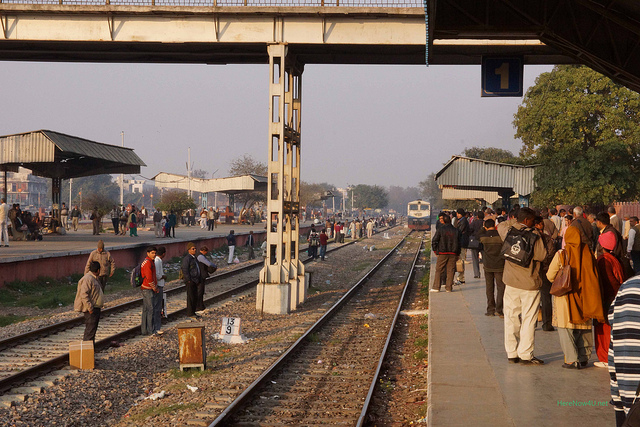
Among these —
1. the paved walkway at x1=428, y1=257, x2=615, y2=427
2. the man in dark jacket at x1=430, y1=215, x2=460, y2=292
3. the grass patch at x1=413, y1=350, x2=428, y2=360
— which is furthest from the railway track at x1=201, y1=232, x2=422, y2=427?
the man in dark jacket at x1=430, y1=215, x2=460, y2=292

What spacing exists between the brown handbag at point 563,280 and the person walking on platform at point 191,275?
861cm

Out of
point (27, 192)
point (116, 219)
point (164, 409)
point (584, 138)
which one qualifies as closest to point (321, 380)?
point (164, 409)

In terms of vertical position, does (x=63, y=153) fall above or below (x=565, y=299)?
above

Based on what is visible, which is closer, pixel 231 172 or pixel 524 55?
pixel 524 55

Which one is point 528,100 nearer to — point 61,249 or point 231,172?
point 61,249

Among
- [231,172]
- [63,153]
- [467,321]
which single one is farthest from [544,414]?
[231,172]

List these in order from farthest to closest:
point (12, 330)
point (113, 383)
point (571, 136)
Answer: point (571, 136) → point (12, 330) → point (113, 383)

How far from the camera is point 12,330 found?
13.8 m

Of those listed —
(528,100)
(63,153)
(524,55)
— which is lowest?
(63,153)

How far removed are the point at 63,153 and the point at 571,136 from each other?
2590 cm

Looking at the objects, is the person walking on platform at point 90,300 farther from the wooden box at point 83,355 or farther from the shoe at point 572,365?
the shoe at point 572,365

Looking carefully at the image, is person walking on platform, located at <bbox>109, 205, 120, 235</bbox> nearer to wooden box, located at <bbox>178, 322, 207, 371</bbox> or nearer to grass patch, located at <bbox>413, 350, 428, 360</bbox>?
wooden box, located at <bbox>178, 322, 207, 371</bbox>

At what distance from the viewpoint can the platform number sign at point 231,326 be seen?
1280 centimetres

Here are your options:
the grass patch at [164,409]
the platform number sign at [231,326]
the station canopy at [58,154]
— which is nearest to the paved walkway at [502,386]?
the grass patch at [164,409]
